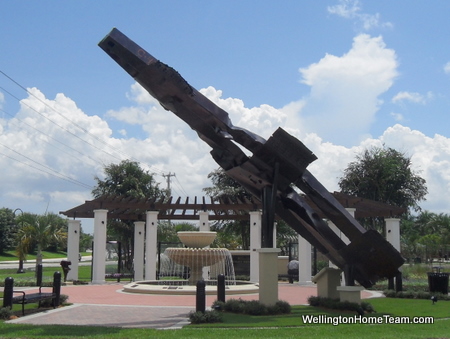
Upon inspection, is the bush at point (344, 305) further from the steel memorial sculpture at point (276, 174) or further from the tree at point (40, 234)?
the tree at point (40, 234)

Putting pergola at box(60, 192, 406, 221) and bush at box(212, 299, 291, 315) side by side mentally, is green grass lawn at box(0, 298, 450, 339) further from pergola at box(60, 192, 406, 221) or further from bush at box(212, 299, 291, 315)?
pergola at box(60, 192, 406, 221)

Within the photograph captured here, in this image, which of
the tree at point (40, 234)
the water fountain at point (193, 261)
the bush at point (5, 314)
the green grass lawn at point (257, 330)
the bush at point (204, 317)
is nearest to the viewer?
the green grass lawn at point (257, 330)

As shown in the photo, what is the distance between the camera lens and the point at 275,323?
35.2 feet

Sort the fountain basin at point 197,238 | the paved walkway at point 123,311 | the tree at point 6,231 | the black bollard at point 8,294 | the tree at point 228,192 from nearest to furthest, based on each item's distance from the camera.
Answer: the paved walkway at point 123,311 < the black bollard at point 8,294 < the fountain basin at point 197,238 < the tree at point 228,192 < the tree at point 6,231

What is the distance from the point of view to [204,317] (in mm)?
10719

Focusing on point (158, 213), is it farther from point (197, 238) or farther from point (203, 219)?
point (197, 238)

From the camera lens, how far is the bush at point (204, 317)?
1066 centimetres

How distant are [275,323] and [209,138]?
4.62 m

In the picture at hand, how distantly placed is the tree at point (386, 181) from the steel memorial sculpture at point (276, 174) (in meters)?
27.3

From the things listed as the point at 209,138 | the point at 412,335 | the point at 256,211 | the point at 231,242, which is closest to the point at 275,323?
the point at 412,335

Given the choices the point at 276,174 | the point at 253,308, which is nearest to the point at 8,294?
the point at 253,308

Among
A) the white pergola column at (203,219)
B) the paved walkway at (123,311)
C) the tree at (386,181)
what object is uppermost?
the tree at (386,181)

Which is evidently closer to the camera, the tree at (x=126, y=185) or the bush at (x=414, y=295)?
the bush at (x=414, y=295)

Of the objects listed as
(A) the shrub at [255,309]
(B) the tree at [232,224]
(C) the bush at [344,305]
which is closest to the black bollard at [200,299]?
(A) the shrub at [255,309]
